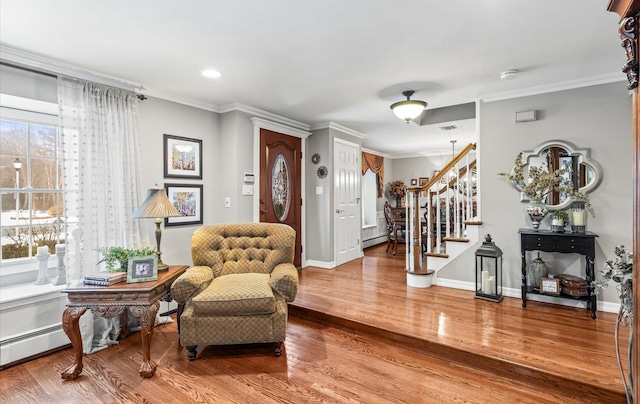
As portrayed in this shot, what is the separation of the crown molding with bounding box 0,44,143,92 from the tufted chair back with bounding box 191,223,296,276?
1.60 m

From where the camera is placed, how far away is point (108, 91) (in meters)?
2.92

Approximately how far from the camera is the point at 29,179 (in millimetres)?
2838

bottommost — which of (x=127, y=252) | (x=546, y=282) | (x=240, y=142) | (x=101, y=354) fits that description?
(x=101, y=354)

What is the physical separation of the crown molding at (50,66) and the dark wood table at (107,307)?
5.86ft

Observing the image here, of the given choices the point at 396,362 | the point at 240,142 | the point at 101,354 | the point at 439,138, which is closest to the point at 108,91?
the point at 240,142

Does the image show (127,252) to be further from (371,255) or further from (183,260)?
(371,255)

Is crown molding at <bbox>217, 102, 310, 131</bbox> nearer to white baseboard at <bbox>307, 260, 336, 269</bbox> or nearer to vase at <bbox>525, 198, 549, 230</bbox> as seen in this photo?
white baseboard at <bbox>307, 260, 336, 269</bbox>

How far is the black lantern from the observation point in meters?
3.43

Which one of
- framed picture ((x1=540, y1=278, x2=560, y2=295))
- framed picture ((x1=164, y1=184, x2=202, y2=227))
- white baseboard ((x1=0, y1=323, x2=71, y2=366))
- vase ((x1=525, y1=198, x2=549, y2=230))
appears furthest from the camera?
framed picture ((x1=164, y1=184, x2=202, y2=227))

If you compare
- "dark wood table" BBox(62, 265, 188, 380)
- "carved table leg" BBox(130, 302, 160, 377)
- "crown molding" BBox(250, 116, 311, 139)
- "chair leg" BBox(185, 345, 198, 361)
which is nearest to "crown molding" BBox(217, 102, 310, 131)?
"crown molding" BBox(250, 116, 311, 139)

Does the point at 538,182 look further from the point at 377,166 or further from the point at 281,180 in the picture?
the point at 377,166

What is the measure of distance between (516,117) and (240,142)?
126 inches

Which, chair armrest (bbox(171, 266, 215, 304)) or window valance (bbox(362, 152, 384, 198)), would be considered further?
window valance (bbox(362, 152, 384, 198))

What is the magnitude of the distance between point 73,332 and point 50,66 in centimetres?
211
